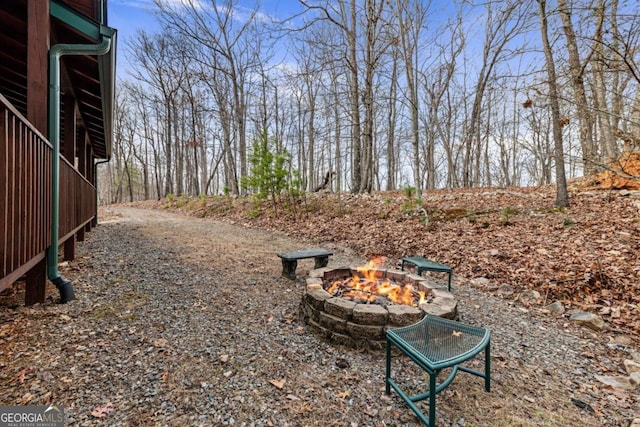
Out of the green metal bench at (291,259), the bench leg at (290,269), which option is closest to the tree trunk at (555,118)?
the green metal bench at (291,259)

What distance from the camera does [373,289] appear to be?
3238 millimetres

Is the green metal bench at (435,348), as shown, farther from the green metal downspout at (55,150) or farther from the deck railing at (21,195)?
the green metal downspout at (55,150)

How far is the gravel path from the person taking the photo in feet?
5.99

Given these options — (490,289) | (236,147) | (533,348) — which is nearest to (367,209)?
(490,289)

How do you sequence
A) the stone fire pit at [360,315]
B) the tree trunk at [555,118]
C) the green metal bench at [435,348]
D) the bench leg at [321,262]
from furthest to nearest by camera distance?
the tree trunk at [555,118] < the bench leg at [321,262] < the stone fire pit at [360,315] < the green metal bench at [435,348]

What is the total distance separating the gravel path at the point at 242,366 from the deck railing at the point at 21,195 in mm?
720

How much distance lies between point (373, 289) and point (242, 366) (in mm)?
1659

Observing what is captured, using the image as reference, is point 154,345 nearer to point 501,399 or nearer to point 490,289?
point 501,399

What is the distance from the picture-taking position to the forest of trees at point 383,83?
15.8ft

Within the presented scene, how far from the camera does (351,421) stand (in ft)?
5.94

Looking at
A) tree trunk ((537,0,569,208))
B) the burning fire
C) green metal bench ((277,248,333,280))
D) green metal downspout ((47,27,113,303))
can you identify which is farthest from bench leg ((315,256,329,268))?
tree trunk ((537,0,569,208))

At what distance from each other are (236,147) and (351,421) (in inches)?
673

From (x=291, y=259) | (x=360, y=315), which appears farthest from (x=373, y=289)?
(x=291, y=259)

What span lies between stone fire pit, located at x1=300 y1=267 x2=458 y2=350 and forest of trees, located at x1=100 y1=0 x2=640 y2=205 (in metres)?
2.06
